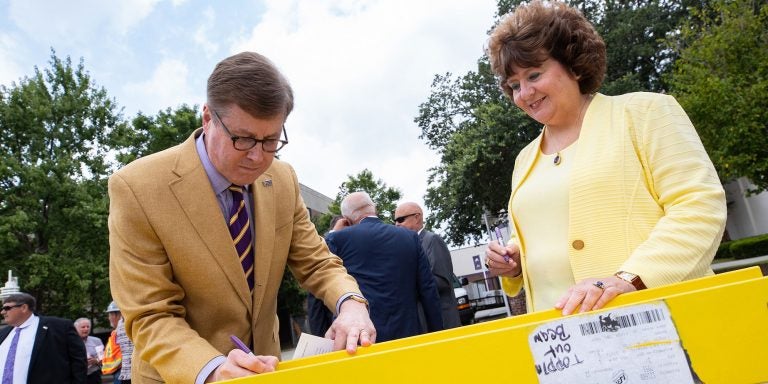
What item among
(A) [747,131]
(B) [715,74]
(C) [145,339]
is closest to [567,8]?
(C) [145,339]

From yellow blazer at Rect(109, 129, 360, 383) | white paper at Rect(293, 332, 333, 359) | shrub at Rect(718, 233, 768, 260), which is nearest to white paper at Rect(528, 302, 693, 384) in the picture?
white paper at Rect(293, 332, 333, 359)

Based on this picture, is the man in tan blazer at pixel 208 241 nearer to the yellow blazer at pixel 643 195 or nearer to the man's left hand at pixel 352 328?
the man's left hand at pixel 352 328

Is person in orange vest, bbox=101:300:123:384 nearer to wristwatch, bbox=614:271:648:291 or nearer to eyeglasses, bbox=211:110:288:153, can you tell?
eyeglasses, bbox=211:110:288:153

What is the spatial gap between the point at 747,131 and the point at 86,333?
642 inches

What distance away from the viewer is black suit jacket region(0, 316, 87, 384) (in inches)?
244

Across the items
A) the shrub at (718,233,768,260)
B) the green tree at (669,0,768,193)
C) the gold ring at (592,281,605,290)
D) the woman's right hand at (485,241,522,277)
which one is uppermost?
the green tree at (669,0,768,193)

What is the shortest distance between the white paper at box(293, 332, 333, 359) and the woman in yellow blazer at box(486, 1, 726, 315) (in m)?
0.70

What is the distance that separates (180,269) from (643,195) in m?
1.48

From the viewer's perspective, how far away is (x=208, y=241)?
1.75 meters

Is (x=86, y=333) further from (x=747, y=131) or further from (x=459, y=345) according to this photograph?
(x=747, y=131)

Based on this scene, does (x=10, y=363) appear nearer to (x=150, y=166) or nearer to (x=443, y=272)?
Answer: (x=443, y=272)

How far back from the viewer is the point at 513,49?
1.95 m

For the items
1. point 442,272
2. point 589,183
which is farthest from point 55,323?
point 589,183

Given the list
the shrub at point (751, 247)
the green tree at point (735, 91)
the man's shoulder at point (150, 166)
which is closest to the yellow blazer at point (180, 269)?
the man's shoulder at point (150, 166)
